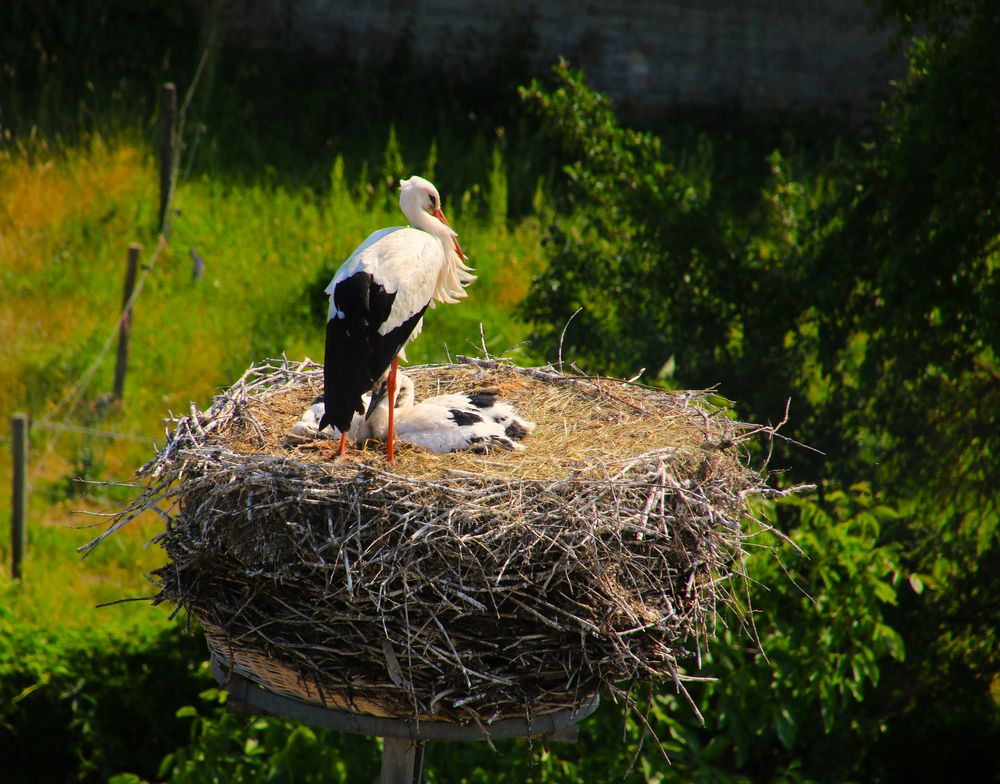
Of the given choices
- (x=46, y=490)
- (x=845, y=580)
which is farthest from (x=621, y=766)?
(x=46, y=490)

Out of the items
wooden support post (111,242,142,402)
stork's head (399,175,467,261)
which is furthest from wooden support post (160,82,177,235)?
Answer: stork's head (399,175,467,261)

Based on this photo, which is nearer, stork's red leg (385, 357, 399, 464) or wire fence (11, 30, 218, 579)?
stork's red leg (385, 357, 399, 464)

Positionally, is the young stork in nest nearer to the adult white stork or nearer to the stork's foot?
the stork's foot

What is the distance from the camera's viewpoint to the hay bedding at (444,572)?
3439 millimetres

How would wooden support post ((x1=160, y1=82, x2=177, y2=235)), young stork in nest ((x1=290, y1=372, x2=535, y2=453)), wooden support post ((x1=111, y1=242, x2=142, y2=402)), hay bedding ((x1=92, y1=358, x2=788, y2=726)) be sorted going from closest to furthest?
1. hay bedding ((x1=92, y1=358, x2=788, y2=726))
2. young stork in nest ((x1=290, y1=372, x2=535, y2=453))
3. wooden support post ((x1=111, y1=242, x2=142, y2=402))
4. wooden support post ((x1=160, y1=82, x2=177, y2=235))

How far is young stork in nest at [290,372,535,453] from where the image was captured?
14.8 ft

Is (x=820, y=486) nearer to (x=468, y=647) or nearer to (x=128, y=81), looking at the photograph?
(x=468, y=647)

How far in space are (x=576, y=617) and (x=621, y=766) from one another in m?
1.98

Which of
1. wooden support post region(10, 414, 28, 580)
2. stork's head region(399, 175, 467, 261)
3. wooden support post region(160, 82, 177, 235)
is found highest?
stork's head region(399, 175, 467, 261)

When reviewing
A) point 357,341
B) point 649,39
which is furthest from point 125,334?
point 649,39

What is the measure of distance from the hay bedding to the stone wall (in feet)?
35.0

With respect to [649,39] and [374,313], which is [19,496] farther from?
[649,39]

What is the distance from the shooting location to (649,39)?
1400 cm

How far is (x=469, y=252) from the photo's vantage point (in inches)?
431
